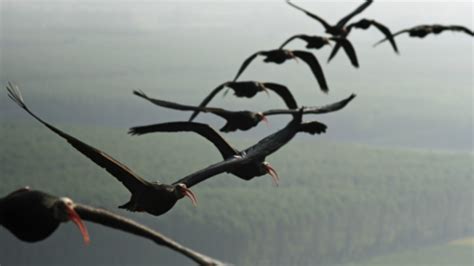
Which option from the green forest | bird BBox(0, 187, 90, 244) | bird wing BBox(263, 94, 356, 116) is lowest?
the green forest

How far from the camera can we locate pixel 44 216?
610 cm

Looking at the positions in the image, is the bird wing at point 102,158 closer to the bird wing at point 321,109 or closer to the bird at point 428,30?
the bird wing at point 321,109

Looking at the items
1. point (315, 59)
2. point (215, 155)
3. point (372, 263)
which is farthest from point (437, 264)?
point (315, 59)

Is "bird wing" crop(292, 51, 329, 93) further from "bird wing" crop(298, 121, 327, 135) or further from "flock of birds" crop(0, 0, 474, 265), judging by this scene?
"bird wing" crop(298, 121, 327, 135)

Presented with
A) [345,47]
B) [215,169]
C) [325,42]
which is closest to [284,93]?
[325,42]

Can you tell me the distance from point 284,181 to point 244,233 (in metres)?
18.3

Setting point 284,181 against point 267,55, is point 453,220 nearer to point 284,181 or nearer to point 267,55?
point 284,181

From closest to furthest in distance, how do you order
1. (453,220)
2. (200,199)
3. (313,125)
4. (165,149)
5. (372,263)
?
(313,125) < (372,263) < (200,199) < (453,220) < (165,149)

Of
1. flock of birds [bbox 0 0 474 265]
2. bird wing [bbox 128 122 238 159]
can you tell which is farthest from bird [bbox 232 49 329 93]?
bird wing [bbox 128 122 238 159]

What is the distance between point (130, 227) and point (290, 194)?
128623mm

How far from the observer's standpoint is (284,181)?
13388 cm

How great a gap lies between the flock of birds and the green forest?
93.8 meters

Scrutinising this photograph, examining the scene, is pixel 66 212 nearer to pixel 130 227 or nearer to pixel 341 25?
pixel 130 227

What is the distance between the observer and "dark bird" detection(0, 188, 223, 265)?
18.7 feet
